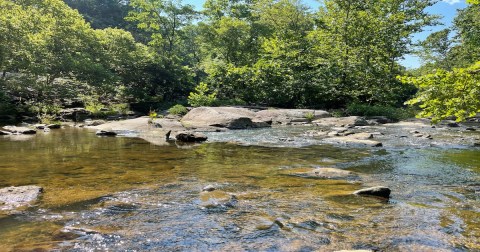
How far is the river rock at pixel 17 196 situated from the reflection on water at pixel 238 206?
209 mm

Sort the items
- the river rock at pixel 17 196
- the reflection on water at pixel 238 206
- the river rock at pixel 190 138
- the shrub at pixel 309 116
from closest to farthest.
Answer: the reflection on water at pixel 238 206 → the river rock at pixel 17 196 → the river rock at pixel 190 138 → the shrub at pixel 309 116

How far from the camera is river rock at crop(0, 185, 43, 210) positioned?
4607 millimetres

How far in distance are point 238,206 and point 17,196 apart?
310cm

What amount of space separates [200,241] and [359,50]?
28.2m

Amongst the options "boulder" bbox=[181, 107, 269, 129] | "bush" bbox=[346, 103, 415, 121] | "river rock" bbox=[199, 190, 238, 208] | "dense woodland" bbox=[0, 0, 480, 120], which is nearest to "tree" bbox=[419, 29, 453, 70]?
"dense woodland" bbox=[0, 0, 480, 120]

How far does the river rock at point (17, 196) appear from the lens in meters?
4.61

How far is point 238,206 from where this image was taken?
4750mm

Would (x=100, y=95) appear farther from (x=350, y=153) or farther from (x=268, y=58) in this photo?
(x=350, y=153)

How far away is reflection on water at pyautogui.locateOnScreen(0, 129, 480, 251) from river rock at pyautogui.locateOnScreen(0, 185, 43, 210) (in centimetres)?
21

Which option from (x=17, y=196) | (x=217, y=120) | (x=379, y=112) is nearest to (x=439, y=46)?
(x=379, y=112)

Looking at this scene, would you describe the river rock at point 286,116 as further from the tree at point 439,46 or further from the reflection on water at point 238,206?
the tree at point 439,46

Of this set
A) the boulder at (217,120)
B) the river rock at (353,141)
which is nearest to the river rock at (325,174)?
the river rock at (353,141)

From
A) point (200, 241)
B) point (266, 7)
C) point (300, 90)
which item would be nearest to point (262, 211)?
point (200, 241)

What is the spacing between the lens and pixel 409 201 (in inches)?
199
